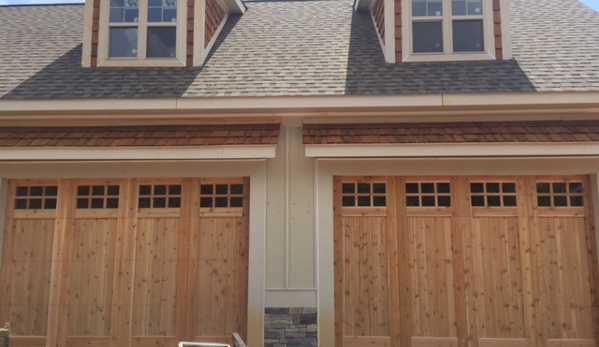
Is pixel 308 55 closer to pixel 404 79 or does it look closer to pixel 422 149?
pixel 404 79

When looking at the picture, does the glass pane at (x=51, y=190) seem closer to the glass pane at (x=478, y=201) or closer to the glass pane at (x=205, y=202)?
the glass pane at (x=205, y=202)

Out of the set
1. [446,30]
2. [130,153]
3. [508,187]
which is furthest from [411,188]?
[130,153]

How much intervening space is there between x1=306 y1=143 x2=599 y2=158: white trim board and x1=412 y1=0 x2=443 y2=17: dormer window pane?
2.54 m

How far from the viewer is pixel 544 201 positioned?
7098 mm

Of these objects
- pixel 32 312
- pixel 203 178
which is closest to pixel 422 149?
pixel 203 178

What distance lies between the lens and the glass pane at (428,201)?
715 cm

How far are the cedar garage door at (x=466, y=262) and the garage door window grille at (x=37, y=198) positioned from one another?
4040 mm

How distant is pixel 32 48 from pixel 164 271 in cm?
480

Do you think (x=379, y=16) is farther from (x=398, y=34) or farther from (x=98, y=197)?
(x=98, y=197)

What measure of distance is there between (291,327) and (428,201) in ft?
8.24

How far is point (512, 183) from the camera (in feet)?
23.5

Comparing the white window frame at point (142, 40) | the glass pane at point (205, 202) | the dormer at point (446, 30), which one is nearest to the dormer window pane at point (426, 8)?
the dormer at point (446, 30)

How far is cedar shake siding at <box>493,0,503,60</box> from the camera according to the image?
25.9 feet

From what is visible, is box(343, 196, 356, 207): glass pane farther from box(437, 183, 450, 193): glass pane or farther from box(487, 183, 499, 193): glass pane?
box(487, 183, 499, 193): glass pane
